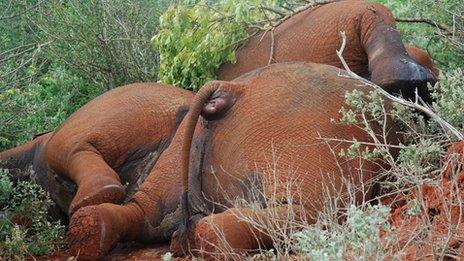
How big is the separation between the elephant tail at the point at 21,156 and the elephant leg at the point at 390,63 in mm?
3013

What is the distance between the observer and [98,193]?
6965 millimetres

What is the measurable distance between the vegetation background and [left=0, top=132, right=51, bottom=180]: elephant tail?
0.27 metres

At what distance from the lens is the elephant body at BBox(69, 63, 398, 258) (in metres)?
6.23

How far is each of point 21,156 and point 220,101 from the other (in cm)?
278

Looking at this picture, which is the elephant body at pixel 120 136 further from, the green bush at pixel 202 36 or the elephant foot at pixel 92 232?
the elephant foot at pixel 92 232

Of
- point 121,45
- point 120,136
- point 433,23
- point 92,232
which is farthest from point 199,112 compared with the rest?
point 121,45

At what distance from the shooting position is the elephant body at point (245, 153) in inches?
245

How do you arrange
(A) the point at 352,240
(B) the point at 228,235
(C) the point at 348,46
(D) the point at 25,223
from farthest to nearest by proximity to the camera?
(D) the point at 25,223
(C) the point at 348,46
(B) the point at 228,235
(A) the point at 352,240

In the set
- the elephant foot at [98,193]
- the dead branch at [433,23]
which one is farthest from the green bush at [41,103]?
the dead branch at [433,23]

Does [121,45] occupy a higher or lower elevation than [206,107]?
lower

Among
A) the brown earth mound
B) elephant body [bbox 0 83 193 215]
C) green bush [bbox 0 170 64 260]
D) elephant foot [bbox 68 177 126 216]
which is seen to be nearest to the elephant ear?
elephant foot [bbox 68 177 126 216]

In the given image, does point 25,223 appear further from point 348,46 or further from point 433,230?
point 433,230

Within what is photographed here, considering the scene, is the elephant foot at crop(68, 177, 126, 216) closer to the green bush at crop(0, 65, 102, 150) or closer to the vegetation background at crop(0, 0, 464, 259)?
the vegetation background at crop(0, 0, 464, 259)

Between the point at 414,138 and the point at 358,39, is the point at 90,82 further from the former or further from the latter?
the point at 414,138
